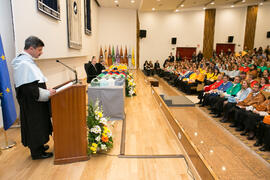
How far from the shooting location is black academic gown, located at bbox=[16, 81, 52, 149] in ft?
6.68

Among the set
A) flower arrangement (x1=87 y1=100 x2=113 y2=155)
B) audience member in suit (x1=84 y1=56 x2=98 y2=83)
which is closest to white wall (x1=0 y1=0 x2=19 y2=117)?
flower arrangement (x1=87 y1=100 x2=113 y2=155)

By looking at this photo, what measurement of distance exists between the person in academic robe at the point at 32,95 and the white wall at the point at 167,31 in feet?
47.9

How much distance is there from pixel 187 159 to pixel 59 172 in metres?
1.47

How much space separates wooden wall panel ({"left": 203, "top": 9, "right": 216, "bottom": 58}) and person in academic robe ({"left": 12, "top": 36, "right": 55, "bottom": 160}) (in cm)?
1573

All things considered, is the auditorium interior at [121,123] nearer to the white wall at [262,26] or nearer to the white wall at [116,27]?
the white wall at [116,27]

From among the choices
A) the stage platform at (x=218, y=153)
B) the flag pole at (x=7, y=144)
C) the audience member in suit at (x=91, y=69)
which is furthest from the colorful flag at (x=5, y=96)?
the audience member in suit at (x=91, y=69)

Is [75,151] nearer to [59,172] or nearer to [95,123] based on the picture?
[59,172]

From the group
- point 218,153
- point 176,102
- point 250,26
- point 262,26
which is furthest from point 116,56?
point 218,153

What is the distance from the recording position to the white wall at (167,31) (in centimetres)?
1596

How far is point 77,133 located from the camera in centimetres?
217

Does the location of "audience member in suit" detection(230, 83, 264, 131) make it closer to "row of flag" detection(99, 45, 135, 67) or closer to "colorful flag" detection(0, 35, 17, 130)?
"colorful flag" detection(0, 35, 17, 130)

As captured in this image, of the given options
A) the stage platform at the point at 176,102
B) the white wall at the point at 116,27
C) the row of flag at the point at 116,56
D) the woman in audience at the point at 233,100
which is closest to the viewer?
the woman in audience at the point at 233,100

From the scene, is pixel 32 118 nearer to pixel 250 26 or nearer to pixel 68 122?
pixel 68 122

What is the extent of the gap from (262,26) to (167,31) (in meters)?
6.81
